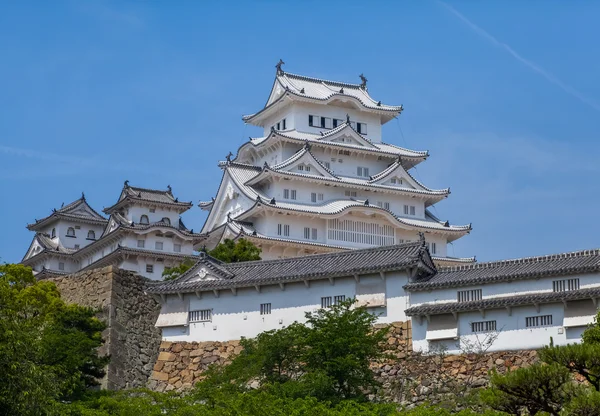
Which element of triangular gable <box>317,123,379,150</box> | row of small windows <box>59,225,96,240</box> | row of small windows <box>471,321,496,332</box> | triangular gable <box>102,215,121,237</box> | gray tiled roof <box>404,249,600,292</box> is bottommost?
row of small windows <box>471,321,496,332</box>

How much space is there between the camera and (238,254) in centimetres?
4434

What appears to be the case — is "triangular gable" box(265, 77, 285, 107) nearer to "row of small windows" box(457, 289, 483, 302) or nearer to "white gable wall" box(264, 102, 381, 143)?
"white gable wall" box(264, 102, 381, 143)

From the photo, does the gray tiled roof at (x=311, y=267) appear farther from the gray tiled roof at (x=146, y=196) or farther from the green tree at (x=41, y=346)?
the gray tiled roof at (x=146, y=196)

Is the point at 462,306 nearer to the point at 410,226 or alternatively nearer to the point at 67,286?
the point at 67,286

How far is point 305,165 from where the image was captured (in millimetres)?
58812

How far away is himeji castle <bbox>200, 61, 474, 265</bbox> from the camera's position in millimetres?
56594

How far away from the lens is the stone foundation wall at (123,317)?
37.8 meters

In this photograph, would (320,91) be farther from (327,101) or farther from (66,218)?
(66,218)

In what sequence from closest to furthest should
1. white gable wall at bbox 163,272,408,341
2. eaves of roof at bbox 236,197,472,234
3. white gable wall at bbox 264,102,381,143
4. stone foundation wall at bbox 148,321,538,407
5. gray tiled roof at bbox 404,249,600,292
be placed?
stone foundation wall at bbox 148,321,538,407 < gray tiled roof at bbox 404,249,600,292 < white gable wall at bbox 163,272,408,341 < eaves of roof at bbox 236,197,472,234 < white gable wall at bbox 264,102,381,143

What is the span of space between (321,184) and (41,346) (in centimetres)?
3045

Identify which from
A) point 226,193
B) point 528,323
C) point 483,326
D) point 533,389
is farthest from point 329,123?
point 533,389

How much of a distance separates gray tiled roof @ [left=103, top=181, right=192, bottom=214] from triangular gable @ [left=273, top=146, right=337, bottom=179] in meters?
5.56

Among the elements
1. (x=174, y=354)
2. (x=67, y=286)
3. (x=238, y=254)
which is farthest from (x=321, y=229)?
(x=174, y=354)

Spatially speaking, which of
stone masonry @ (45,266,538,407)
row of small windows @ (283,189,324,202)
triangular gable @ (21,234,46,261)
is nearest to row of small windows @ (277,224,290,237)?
row of small windows @ (283,189,324,202)
